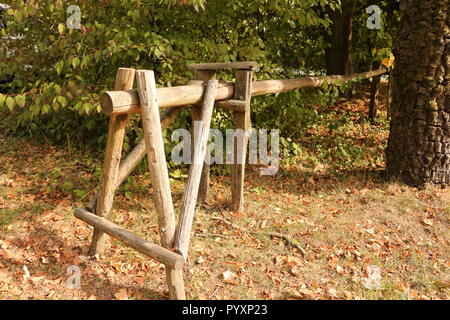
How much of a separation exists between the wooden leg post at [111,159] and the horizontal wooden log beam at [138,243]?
0.11m

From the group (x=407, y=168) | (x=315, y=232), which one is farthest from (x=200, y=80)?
(x=407, y=168)

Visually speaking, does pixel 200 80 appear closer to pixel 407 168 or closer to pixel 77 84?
pixel 77 84

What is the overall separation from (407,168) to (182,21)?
152 inches

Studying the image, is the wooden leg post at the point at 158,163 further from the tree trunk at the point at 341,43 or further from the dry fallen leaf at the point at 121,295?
the tree trunk at the point at 341,43

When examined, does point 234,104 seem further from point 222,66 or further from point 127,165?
point 127,165

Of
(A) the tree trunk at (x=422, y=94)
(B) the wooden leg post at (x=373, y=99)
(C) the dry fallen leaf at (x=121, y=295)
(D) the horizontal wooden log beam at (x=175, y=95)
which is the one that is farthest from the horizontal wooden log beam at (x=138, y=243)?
(B) the wooden leg post at (x=373, y=99)

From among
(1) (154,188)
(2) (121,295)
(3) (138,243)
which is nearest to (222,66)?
(1) (154,188)

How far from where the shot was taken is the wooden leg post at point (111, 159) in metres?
3.40

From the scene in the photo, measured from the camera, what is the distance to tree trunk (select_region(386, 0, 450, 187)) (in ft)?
16.9

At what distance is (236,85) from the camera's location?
14.9 ft

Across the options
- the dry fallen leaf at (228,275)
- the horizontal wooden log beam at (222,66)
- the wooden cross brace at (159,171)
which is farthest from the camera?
the horizontal wooden log beam at (222,66)

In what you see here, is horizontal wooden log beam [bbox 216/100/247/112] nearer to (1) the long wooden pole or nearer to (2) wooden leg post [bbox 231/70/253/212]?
(2) wooden leg post [bbox 231/70/253/212]

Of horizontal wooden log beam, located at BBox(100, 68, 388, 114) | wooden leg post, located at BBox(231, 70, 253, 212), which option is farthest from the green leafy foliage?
wooden leg post, located at BBox(231, 70, 253, 212)

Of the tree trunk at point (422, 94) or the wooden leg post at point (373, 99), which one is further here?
the wooden leg post at point (373, 99)
